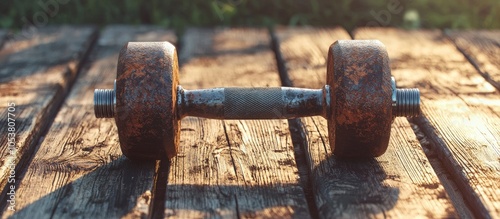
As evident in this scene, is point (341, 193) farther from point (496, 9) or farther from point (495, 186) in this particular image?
point (496, 9)

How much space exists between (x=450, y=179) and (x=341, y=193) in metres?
0.44

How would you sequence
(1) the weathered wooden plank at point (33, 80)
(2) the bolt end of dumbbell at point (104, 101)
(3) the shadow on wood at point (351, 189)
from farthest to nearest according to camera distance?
(1) the weathered wooden plank at point (33, 80) < (2) the bolt end of dumbbell at point (104, 101) < (3) the shadow on wood at point (351, 189)

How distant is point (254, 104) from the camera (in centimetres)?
259

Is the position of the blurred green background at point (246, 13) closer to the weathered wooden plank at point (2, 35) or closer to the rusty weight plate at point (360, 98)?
the weathered wooden plank at point (2, 35)

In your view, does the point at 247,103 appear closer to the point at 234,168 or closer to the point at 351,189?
the point at 234,168

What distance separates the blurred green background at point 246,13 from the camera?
519 cm

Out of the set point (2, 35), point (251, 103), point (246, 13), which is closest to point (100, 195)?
point (251, 103)

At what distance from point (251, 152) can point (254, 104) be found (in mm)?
263

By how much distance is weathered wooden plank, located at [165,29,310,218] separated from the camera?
2.34m

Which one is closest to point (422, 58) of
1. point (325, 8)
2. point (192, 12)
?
point (325, 8)

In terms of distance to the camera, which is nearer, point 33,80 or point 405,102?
point 405,102

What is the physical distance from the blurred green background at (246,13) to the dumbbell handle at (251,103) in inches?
101

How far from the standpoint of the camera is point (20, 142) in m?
2.88

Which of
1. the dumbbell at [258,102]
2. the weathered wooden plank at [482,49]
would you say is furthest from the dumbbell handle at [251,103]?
the weathered wooden plank at [482,49]
